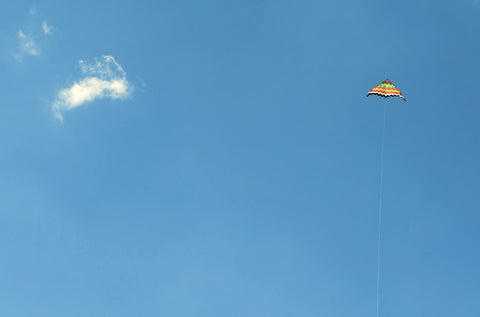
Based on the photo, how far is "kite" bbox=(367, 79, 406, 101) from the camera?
7375 cm

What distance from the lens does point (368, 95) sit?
72.4 meters

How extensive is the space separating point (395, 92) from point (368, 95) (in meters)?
4.65

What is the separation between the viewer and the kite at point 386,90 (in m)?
73.8

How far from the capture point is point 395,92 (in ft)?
246

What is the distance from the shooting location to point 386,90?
246ft
